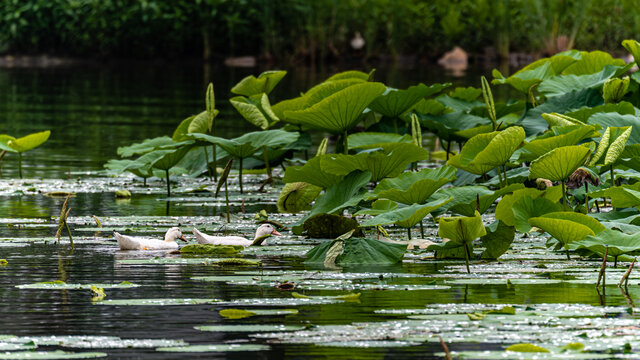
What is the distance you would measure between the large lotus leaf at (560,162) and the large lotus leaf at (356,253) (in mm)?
505

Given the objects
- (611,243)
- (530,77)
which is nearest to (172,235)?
(611,243)

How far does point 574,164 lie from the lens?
3488 mm

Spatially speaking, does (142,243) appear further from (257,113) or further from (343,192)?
(257,113)

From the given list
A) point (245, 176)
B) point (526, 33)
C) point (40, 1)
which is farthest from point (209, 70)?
point (245, 176)

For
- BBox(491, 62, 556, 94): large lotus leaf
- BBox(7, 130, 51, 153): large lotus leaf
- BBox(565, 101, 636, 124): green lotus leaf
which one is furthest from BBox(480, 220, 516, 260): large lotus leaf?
BBox(7, 130, 51, 153): large lotus leaf

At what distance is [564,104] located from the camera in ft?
16.5

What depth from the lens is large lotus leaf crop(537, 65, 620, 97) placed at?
511 cm

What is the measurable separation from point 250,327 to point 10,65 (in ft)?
68.1

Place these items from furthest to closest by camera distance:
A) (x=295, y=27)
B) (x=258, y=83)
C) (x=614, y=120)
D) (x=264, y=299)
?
(x=295, y=27) → (x=258, y=83) → (x=614, y=120) → (x=264, y=299)

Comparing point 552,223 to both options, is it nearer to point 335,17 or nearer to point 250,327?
point 250,327

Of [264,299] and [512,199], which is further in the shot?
[512,199]

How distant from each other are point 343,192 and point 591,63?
2107 millimetres

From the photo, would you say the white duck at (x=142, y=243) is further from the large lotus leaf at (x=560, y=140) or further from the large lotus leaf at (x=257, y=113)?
the large lotus leaf at (x=257, y=113)

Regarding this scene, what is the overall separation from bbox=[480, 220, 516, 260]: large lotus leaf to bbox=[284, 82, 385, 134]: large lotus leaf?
82cm
